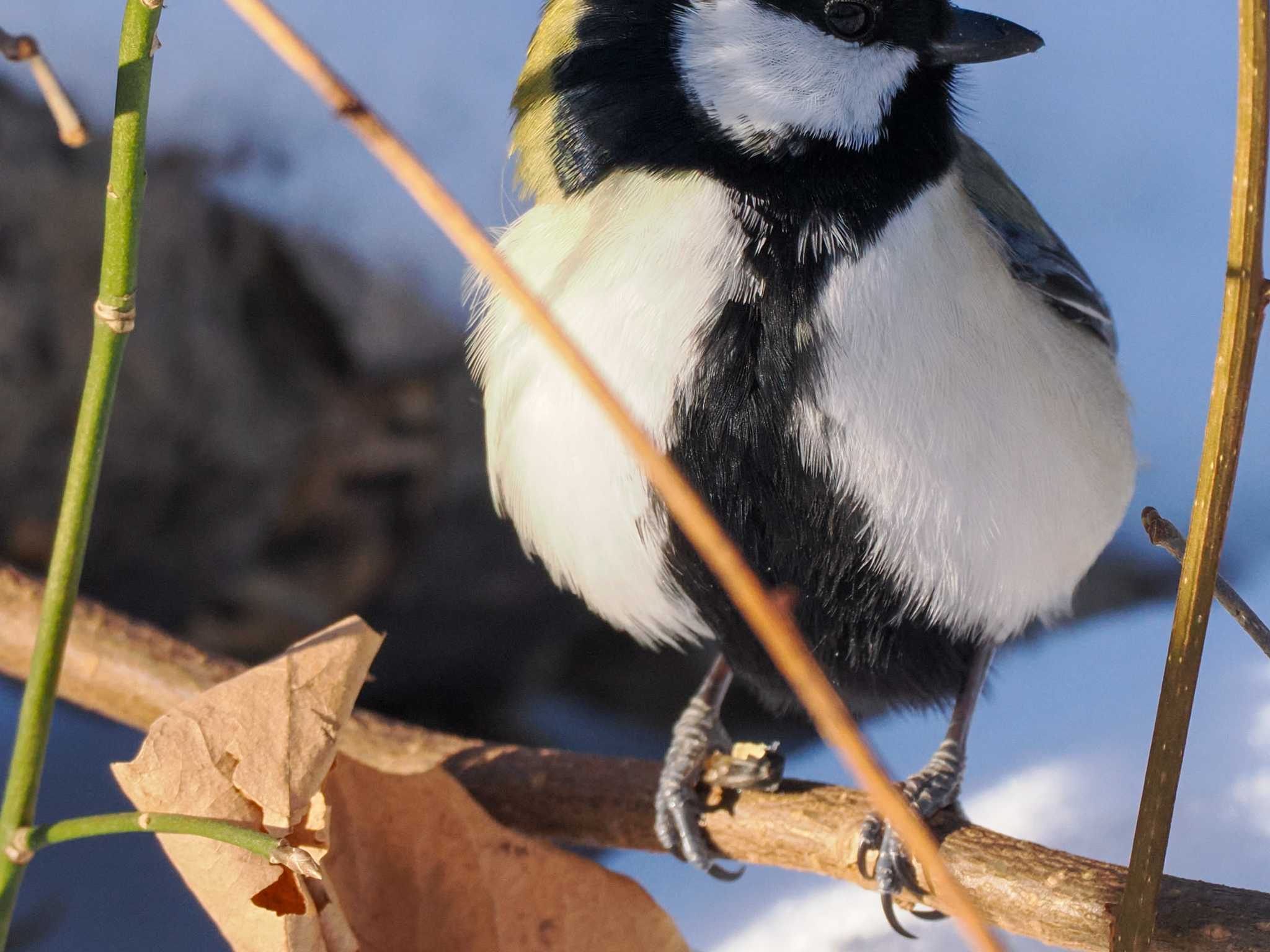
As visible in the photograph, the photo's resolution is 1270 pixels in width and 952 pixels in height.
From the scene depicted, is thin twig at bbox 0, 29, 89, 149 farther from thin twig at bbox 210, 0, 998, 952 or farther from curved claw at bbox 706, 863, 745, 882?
curved claw at bbox 706, 863, 745, 882

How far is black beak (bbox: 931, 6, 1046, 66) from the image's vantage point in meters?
0.51

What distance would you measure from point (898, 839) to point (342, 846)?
0.89ft

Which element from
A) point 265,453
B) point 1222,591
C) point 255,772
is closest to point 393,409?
point 265,453

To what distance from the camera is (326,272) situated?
0.97 meters

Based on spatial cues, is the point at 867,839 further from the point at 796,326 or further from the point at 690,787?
the point at 796,326

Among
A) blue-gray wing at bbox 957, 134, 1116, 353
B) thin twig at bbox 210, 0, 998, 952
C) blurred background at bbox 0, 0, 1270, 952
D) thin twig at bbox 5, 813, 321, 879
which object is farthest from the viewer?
blurred background at bbox 0, 0, 1270, 952

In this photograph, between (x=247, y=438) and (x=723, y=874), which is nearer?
(x=723, y=874)

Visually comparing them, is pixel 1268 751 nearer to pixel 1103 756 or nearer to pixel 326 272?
pixel 1103 756

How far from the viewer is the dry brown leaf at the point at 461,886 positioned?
54 cm

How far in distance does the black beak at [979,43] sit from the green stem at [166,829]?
1.31 feet

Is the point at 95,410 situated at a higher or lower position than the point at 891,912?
higher

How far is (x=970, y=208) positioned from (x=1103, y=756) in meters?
0.42

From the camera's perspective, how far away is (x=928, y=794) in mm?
681

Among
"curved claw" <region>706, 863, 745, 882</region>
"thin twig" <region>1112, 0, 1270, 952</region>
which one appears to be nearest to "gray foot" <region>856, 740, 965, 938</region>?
"curved claw" <region>706, 863, 745, 882</region>
